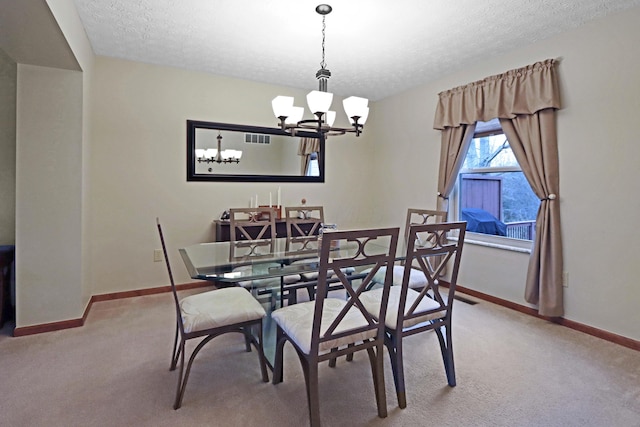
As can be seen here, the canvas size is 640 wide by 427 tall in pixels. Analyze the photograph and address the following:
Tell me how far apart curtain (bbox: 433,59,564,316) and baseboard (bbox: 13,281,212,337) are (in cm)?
340

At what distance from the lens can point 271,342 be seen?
2400 millimetres

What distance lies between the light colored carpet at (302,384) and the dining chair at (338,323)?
268 mm

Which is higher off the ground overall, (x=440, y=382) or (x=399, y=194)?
(x=399, y=194)

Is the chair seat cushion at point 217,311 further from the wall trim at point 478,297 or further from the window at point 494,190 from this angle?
the window at point 494,190

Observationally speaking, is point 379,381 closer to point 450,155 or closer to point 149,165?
point 450,155

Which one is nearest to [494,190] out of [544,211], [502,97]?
[544,211]

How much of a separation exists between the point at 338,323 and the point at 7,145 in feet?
10.8

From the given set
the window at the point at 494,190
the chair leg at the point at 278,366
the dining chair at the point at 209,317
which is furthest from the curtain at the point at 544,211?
the dining chair at the point at 209,317

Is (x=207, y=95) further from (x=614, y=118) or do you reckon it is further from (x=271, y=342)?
(x=614, y=118)

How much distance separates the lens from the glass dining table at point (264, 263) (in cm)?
198

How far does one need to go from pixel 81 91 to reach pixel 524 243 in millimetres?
4127

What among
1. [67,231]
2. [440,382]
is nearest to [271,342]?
[440,382]

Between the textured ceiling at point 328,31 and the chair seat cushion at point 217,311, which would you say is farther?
the textured ceiling at point 328,31

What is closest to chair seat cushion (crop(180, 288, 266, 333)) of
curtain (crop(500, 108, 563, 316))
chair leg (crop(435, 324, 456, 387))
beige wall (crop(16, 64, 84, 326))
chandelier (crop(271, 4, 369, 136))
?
chair leg (crop(435, 324, 456, 387))
